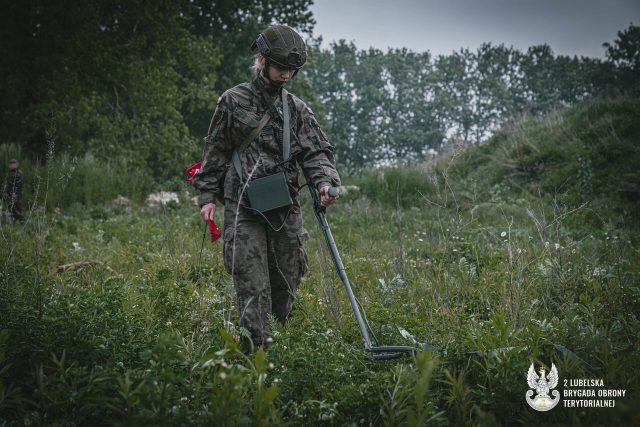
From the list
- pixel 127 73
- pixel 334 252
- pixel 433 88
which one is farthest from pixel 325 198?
pixel 433 88

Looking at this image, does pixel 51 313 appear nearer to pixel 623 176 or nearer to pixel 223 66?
pixel 623 176

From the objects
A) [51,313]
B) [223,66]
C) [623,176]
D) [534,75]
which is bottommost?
[51,313]

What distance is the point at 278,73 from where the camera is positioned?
3566 millimetres

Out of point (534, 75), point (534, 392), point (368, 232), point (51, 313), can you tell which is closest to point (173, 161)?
point (368, 232)

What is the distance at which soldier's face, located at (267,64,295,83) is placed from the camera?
3545 millimetres

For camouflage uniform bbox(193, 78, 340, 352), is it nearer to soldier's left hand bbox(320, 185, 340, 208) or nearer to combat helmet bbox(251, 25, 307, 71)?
soldier's left hand bbox(320, 185, 340, 208)

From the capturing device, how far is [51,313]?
9.79ft

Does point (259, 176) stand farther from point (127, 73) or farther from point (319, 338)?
point (127, 73)

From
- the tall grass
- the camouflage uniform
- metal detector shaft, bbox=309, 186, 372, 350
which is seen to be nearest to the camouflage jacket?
the camouflage uniform

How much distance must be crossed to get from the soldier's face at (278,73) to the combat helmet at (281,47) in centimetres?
4

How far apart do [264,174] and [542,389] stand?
89.0 inches

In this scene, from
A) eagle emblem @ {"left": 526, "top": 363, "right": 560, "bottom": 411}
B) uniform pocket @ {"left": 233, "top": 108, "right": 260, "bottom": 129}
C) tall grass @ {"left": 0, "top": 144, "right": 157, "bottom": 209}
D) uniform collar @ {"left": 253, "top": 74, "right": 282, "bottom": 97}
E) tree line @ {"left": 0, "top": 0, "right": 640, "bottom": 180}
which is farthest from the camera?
tree line @ {"left": 0, "top": 0, "right": 640, "bottom": 180}

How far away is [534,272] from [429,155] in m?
11.5

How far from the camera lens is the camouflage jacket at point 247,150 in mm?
3551
